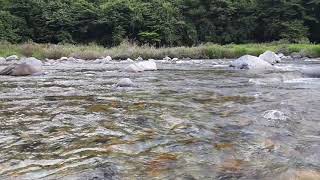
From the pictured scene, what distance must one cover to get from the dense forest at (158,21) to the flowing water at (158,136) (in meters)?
30.4

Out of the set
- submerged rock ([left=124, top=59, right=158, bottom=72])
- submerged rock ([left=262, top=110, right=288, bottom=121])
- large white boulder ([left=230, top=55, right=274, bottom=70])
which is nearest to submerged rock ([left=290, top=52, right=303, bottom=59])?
large white boulder ([left=230, top=55, right=274, bottom=70])

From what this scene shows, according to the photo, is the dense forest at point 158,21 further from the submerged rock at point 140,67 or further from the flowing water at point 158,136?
the flowing water at point 158,136

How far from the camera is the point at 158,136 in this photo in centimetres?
355

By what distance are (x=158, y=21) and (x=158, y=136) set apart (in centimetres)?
3407

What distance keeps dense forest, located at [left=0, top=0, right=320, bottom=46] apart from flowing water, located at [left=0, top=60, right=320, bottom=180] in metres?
30.4

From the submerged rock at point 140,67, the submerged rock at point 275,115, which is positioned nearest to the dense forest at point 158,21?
the submerged rock at point 140,67

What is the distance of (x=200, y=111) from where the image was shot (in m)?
4.73

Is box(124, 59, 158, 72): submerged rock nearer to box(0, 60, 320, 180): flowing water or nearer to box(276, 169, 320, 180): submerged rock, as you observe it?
box(0, 60, 320, 180): flowing water

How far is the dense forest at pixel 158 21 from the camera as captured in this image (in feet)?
120

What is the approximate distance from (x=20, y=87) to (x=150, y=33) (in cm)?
2858

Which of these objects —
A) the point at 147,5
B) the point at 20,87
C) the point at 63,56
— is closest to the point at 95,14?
the point at 147,5

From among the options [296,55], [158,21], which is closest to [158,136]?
[296,55]

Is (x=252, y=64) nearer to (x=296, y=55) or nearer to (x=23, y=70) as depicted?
(x=23, y=70)

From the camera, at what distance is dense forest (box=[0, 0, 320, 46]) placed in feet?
120
